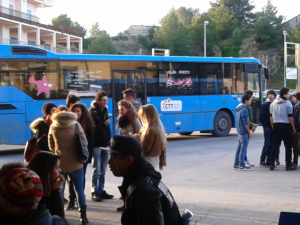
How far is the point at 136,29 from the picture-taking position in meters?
124

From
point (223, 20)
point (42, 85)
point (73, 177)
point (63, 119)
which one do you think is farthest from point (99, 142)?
point (223, 20)

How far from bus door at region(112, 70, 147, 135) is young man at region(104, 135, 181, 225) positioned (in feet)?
42.3

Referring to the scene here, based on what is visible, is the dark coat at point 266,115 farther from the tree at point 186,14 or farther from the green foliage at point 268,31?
the tree at point 186,14

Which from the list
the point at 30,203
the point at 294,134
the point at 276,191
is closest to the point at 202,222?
the point at 276,191

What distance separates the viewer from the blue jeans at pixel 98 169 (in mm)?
7242

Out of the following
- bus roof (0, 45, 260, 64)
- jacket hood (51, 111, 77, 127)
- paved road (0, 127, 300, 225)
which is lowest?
paved road (0, 127, 300, 225)

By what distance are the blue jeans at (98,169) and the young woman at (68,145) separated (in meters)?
1.30

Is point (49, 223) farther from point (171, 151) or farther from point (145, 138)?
point (171, 151)

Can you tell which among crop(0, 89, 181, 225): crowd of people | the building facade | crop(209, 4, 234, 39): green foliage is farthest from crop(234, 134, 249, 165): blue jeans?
crop(209, 4, 234, 39): green foliage

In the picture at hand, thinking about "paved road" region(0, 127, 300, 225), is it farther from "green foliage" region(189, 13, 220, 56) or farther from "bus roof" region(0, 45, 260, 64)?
"green foliage" region(189, 13, 220, 56)

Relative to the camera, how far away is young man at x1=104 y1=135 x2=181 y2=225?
2.50 metres

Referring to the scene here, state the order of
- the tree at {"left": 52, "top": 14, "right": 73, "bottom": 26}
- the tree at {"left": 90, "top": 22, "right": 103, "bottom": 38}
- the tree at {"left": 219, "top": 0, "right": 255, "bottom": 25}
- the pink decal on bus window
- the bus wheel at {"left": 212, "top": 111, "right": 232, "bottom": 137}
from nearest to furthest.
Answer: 1. the pink decal on bus window
2. the bus wheel at {"left": 212, "top": 111, "right": 232, "bottom": 137}
3. the tree at {"left": 90, "top": 22, "right": 103, "bottom": 38}
4. the tree at {"left": 52, "top": 14, "right": 73, "bottom": 26}
5. the tree at {"left": 219, "top": 0, "right": 255, "bottom": 25}

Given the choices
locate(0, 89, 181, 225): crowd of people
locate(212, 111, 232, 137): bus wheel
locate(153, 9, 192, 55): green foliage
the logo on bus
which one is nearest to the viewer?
locate(0, 89, 181, 225): crowd of people

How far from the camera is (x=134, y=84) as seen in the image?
16516 millimetres
